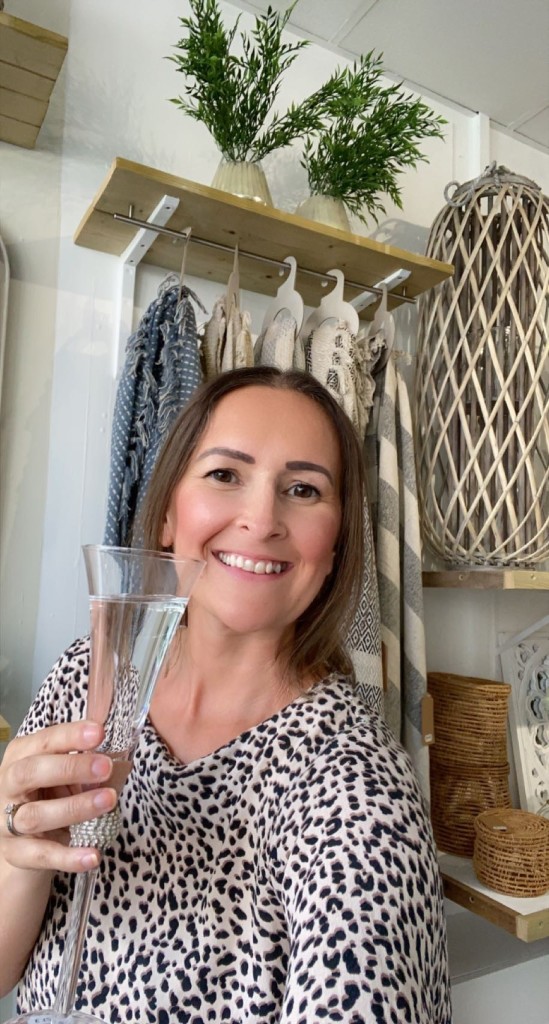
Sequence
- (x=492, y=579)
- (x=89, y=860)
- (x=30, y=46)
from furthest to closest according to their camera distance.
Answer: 1. (x=492, y=579)
2. (x=30, y=46)
3. (x=89, y=860)

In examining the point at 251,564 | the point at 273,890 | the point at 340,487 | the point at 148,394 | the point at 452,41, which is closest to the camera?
the point at 273,890

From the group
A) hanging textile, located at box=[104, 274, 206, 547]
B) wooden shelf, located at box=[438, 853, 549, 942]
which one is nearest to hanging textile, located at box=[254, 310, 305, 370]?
hanging textile, located at box=[104, 274, 206, 547]

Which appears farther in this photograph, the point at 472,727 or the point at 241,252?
the point at 472,727

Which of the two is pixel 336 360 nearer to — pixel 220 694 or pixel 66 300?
pixel 66 300

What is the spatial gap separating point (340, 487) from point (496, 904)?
0.83 metres

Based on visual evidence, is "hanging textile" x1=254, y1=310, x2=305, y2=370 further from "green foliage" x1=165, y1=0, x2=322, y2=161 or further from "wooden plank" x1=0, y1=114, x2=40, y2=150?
"wooden plank" x1=0, y1=114, x2=40, y2=150

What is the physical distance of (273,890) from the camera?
62cm

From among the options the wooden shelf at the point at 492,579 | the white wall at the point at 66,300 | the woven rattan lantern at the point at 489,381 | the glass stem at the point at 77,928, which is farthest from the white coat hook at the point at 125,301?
the glass stem at the point at 77,928

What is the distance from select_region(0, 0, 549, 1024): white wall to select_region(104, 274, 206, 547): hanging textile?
174 mm

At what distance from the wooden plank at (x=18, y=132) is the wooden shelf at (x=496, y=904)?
155 cm

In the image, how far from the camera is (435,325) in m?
1.49

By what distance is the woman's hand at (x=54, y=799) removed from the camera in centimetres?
48

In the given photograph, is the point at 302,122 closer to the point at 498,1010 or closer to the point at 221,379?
the point at 221,379

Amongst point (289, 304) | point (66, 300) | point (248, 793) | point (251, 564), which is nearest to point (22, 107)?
point (66, 300)
